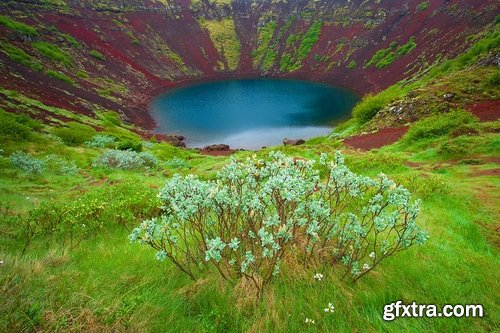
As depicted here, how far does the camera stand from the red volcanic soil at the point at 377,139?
87.6 feet

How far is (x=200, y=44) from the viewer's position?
388ft

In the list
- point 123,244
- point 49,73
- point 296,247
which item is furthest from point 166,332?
point 49,73

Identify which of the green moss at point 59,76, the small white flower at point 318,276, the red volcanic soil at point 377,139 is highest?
the green moss at point 59,76

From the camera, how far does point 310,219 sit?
5523 mm

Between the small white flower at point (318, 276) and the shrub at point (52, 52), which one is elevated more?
the shrub at point (52, 52)

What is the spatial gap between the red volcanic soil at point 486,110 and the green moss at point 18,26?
82.2 meters

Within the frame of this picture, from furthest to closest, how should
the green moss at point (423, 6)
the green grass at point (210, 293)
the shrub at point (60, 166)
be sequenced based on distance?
the green moss at point (423, 6)
the shrub at point (60, 166)
the green grass at point (210, 293)

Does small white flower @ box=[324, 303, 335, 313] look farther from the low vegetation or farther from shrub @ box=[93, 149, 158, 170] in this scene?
the low vegetation

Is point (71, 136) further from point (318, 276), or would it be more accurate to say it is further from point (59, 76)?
point (59, 76)

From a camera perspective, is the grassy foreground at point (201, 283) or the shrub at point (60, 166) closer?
the grassy foreground at point (201, 283)

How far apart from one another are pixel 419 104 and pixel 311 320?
31.8 m

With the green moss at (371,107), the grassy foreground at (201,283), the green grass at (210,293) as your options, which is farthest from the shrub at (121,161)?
the green moss at (371,107)

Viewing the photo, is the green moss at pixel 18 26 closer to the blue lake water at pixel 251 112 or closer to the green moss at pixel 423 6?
the blue lake water at pixel 251 112

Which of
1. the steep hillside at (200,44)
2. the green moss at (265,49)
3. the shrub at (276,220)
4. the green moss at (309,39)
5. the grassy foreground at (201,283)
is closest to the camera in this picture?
the grassy foreground at (201,283)
